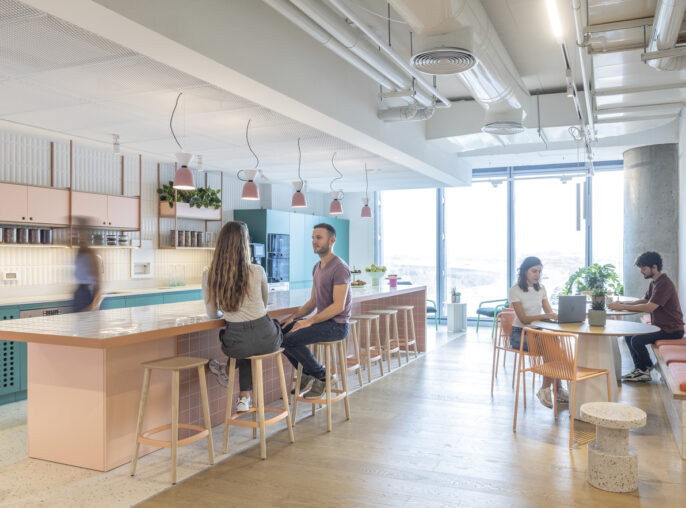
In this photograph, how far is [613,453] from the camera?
3.22 metres

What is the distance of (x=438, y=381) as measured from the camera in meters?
5.94

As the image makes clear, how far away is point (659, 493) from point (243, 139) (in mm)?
4831

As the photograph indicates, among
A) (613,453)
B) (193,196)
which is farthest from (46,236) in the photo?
(613,453)

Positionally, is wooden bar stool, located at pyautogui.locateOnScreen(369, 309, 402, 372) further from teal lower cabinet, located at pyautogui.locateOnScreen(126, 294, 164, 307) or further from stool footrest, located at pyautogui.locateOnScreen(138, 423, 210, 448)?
stool footrest, located at pyautogui.locateOnScreen(138, 423, 210, 448)

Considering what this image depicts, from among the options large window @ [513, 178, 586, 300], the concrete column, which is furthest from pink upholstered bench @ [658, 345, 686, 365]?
large window @ [513, 178, 586, 300]

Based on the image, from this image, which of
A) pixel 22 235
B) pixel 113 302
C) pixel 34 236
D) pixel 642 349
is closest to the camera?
pixel 642 349

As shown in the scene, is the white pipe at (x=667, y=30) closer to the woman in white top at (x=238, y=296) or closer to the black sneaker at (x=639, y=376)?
the woman in white top at (x=238, y=296)

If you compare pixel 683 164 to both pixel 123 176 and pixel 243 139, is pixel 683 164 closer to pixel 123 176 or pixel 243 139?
pixel 243 139

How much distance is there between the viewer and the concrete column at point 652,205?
785cm

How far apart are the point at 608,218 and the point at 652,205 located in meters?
1.93

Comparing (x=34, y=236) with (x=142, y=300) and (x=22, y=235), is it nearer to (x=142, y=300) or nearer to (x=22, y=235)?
(x=22, y=235)

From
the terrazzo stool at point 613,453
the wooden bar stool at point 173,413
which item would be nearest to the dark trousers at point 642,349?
the terrazzo stool at point 613,453

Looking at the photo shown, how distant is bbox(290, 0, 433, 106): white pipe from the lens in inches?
124

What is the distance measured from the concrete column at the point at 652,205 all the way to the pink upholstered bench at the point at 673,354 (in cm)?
303
